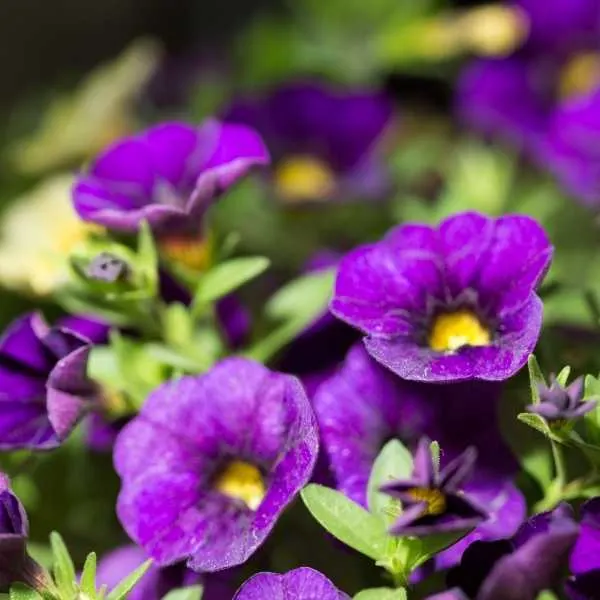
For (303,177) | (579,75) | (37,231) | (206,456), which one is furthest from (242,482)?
(579,75)

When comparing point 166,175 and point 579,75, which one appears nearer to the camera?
point 166,175

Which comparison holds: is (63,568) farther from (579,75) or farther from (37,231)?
(579,75)

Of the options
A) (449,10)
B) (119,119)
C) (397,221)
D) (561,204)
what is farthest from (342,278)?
(449,10)

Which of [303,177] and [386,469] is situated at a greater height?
[386,469]

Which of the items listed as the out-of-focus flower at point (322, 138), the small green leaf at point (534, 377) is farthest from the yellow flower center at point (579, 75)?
the small green leaf at point (534, 377)

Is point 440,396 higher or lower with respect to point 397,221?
higher

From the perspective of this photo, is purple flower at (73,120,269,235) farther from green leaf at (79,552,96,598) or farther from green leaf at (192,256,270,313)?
green leaf at (79,552,96,598)

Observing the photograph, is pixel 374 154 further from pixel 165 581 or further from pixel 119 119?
pixel 165 581

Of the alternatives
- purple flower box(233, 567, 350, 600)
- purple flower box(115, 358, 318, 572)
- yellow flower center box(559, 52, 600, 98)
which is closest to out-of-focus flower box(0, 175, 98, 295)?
purple flower box(115, 358, 318, 572)
